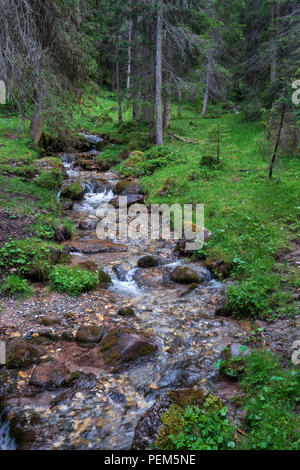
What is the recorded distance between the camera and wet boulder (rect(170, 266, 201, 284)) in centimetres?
746

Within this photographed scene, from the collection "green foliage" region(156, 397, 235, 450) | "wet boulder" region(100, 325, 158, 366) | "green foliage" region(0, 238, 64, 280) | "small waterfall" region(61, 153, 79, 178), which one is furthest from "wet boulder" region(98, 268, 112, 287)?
"small waterfall" region(61, 153, 79, 178)

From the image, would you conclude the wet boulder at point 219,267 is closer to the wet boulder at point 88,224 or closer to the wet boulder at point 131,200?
the wet boulder at point 88,224

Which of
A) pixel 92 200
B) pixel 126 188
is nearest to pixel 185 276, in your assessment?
pixel 126 188

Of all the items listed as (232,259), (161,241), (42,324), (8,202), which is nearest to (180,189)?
(161,241)

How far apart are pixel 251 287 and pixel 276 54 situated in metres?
20.7

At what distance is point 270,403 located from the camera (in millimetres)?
3627

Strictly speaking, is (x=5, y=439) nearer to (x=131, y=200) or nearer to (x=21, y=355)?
(x=21, y=355)

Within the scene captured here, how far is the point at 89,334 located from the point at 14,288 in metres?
2.12

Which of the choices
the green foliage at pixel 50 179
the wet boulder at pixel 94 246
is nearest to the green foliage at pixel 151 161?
the green foliage at pixel 50 179

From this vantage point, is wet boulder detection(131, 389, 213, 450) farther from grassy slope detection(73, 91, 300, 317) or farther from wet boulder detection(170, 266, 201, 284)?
wet boulder detection(170, 266, 201, 284)

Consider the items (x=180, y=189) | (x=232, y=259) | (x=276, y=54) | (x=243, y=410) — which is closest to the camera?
(x=243, y=410)

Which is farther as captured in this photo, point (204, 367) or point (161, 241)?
point (161, 241)
